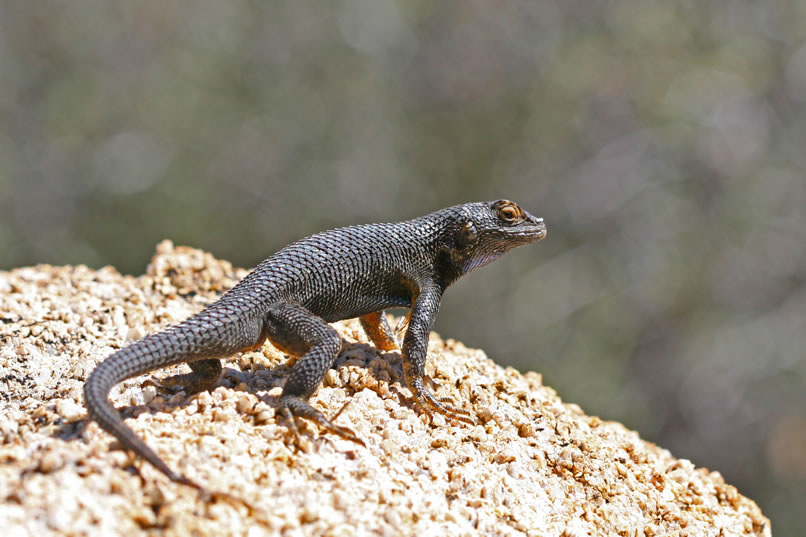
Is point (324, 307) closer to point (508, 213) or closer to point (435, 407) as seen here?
point (435, 407)

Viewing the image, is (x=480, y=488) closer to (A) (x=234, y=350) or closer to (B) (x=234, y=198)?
(A) (x=234, y=350)

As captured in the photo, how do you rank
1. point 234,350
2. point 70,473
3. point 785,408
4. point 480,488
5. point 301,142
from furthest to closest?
point 301,142 < point 785,408 < point 234,350 < point 480,488 < point 70,473

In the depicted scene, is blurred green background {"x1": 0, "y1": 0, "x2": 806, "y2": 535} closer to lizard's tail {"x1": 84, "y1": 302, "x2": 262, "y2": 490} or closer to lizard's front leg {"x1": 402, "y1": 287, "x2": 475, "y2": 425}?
lizard's front leg {"x1": 402, "y1": 287, "x2": 475, "y2": 425}

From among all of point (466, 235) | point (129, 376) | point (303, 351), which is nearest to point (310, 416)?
point (303, 351)

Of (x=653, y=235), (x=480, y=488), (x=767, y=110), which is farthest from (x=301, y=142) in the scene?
(x=480, y=488)

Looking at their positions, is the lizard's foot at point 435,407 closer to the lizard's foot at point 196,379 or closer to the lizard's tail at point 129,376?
the lizard's foot at point 196,379
